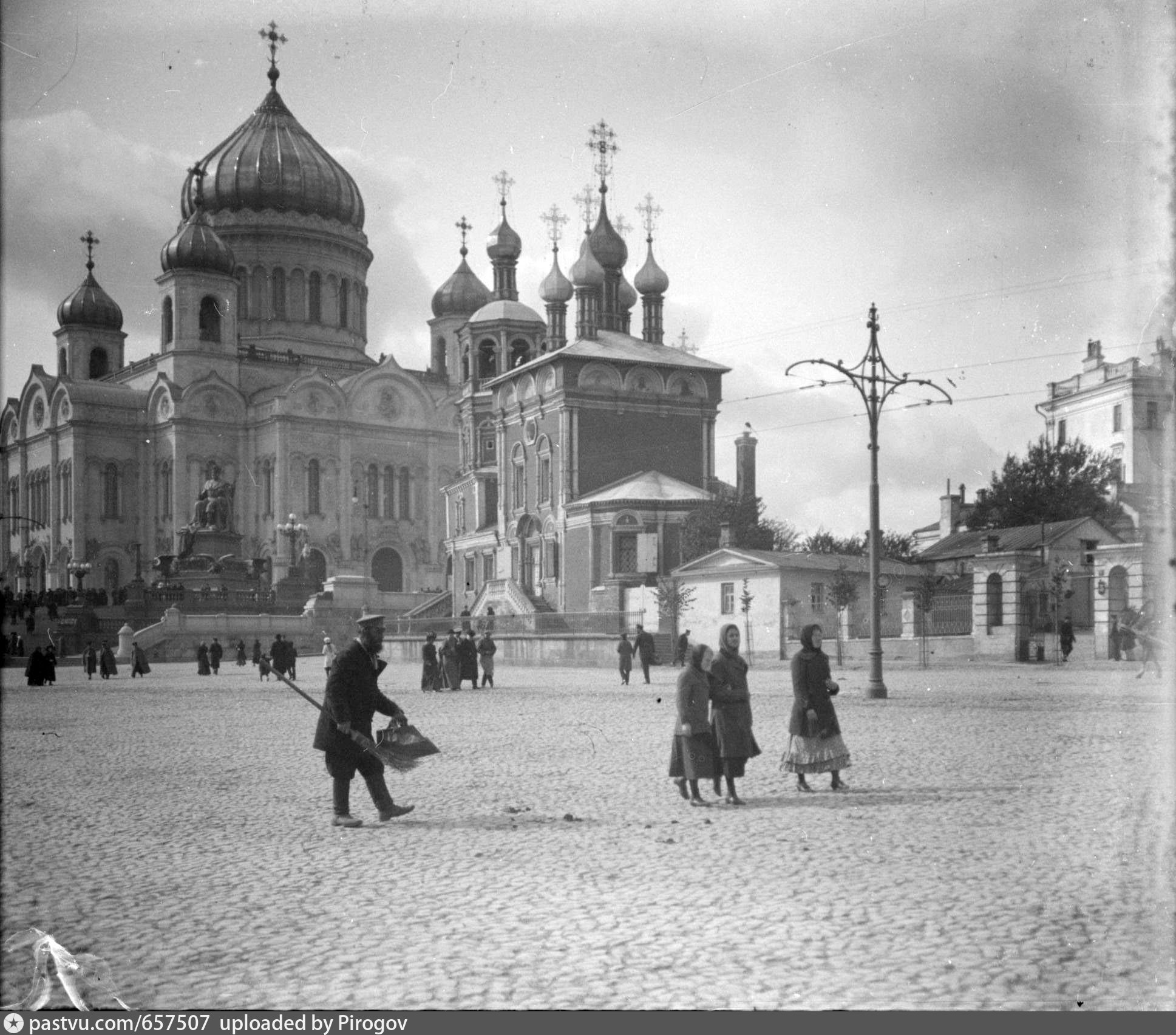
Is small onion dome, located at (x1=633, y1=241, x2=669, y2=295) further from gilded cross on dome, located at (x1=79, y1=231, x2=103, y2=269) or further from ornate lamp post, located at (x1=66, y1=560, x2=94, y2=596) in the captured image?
gilded cross on dome, located at (x1=79, y1=231, x2=103, y2=269)

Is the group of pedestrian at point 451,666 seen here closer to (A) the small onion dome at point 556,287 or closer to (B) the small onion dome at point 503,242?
(A) the small onion dome at point 556,287

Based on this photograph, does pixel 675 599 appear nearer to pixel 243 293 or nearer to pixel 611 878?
pixel 611 878

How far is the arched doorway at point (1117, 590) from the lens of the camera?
26.6 metres

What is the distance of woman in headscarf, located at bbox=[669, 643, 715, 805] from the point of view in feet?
32.7

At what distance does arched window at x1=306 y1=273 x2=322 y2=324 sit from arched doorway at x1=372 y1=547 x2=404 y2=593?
12.9 metres

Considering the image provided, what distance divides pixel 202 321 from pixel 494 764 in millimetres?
60177

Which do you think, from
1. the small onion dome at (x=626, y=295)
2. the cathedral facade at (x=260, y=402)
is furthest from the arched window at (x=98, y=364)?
the small onion dome at (x=626, y=295)

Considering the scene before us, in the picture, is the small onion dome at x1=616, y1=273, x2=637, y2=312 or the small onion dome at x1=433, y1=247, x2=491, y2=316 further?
the small onion dome at x1=433, y1=247, x2=491, y2=316

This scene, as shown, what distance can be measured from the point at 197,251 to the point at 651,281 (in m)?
22.6

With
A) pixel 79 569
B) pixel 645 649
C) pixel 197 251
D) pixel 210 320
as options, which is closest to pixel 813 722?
pixel 645 649

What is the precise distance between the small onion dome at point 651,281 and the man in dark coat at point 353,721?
51.8 metres

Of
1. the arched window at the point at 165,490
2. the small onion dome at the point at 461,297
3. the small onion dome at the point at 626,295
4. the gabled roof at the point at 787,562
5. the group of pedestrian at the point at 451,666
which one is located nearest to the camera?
the group of pedestrian at the point at 451,666

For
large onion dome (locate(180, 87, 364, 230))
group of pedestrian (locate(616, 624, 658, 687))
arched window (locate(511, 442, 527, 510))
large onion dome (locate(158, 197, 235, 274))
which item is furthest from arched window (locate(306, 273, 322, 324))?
group of pedestrian (locate(616, 624, 658, 687))

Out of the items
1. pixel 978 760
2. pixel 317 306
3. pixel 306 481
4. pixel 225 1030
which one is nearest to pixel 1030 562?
pixel 978 760
